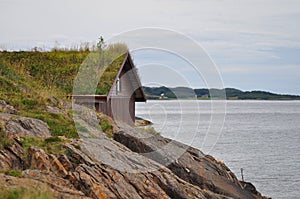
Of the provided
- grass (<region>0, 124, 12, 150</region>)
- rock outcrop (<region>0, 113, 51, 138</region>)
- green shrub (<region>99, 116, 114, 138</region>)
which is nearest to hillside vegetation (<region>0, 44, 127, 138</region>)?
rock outcrop (<region>0, 113, 51, 138</region>)

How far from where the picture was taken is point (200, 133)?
6462 centimetres

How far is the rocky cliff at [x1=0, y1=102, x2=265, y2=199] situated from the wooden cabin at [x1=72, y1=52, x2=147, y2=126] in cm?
756

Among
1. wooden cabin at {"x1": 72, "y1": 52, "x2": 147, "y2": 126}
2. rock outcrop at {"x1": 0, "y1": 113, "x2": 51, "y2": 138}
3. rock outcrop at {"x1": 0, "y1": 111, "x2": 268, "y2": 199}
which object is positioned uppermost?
wooden cabin at {"x1": 72, "y1": 52, "x2": 147, "y2": 126}

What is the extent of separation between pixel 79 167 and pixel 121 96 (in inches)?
699

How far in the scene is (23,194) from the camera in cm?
967

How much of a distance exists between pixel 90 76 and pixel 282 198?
42.7 feet

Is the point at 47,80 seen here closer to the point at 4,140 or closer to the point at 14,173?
the point at 4,140

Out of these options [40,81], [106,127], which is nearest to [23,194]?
[106,127]

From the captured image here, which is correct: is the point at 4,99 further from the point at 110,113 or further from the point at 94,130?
the point at 110,113

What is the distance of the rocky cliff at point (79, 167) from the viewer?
12016mm

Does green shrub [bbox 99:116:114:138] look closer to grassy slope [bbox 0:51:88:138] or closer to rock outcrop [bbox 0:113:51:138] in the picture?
grassy slope [bbox 0:51:88:138]

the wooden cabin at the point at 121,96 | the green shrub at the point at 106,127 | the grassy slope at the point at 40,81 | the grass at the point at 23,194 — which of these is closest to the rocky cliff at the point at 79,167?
the grass at the point at 23,194

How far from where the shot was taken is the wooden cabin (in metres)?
27.3

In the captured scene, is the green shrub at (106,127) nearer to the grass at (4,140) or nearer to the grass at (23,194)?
the grass at (4,140)
